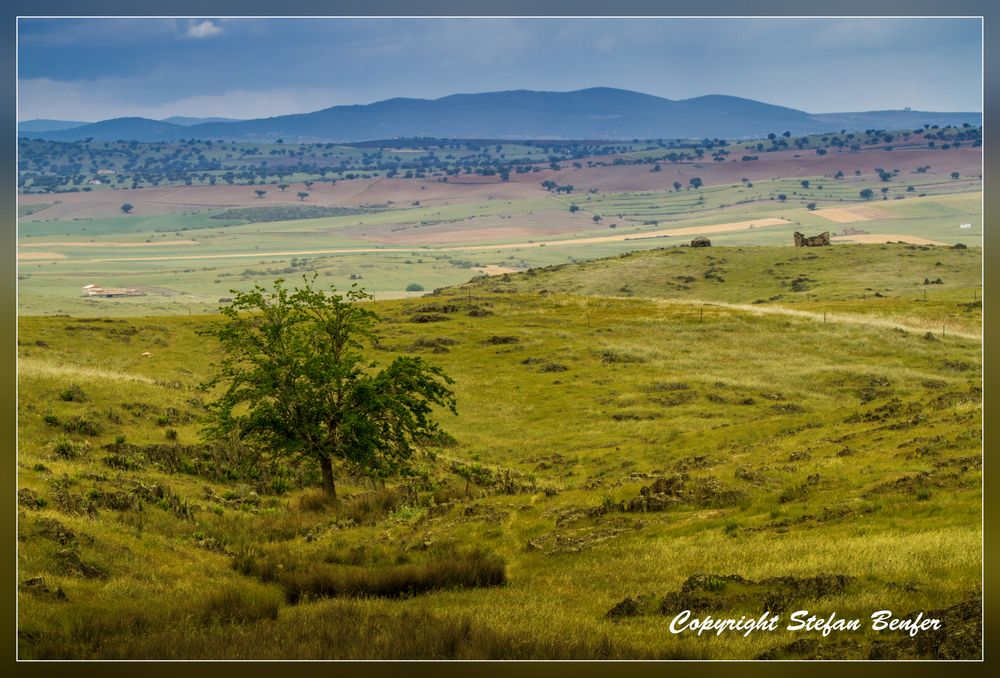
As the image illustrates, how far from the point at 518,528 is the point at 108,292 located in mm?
173567

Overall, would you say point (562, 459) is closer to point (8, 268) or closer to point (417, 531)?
point (417, 531)

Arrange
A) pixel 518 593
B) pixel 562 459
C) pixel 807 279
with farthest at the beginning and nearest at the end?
1. pixel 807 279
2. pixel 562 459
3. pixel 518 593

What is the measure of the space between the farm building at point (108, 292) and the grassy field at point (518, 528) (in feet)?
359

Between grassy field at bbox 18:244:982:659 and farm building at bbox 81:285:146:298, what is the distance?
109532 millimetres

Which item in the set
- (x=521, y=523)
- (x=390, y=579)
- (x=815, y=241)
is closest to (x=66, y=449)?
(x=521, y=523)

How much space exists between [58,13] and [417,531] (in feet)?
52.6

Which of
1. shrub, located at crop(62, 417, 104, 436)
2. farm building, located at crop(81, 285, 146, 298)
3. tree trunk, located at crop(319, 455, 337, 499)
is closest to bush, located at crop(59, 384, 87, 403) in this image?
shrub, located at crop(62, 417, 104, 436)

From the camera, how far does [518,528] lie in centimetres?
2573

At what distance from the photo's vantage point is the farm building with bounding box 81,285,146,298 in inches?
6841

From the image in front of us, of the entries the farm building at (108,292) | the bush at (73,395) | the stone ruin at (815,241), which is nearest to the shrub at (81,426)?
the bush at (73,395)

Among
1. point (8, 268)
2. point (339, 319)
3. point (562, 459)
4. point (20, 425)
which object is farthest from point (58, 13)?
point (562, 459)

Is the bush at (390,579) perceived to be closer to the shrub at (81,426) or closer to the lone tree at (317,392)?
the lone tree at (317,392)

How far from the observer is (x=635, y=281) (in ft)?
509

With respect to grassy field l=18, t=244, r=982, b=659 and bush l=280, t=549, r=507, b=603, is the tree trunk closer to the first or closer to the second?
grassy field l=18, t=244, r=982, b=659
